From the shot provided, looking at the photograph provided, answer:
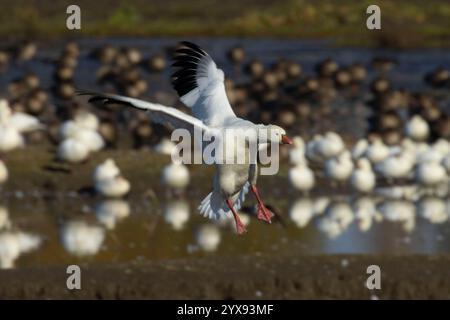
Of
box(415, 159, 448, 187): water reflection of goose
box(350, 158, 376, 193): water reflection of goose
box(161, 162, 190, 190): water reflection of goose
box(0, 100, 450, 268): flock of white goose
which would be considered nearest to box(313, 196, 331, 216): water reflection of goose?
box(0, 100, 450, 268): flock of white goose

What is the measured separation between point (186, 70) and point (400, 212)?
12.4 metres

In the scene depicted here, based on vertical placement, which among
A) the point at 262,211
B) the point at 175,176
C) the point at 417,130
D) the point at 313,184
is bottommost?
the point at 262,211

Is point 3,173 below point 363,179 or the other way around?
the other way around

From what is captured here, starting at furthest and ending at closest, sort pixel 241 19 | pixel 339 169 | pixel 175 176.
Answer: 1. pixel 241 19
2. pixel 339 169
3. pixel 175 176

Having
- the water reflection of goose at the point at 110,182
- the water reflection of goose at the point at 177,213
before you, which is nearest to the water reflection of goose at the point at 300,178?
the water reflection of goose at the point at 177,213

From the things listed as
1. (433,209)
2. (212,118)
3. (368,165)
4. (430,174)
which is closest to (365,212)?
(433,209)

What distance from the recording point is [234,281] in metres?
17.1

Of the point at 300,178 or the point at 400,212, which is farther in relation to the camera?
the point at 300,178

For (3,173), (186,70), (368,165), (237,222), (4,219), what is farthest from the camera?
(368,165)

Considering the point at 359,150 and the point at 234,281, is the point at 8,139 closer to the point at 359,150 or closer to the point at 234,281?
the point at 359,150

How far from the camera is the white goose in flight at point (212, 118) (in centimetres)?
1027

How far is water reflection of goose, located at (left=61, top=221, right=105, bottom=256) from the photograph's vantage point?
20375 mm

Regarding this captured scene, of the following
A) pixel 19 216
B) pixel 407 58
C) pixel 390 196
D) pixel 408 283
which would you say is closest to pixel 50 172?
pixel 19 216
